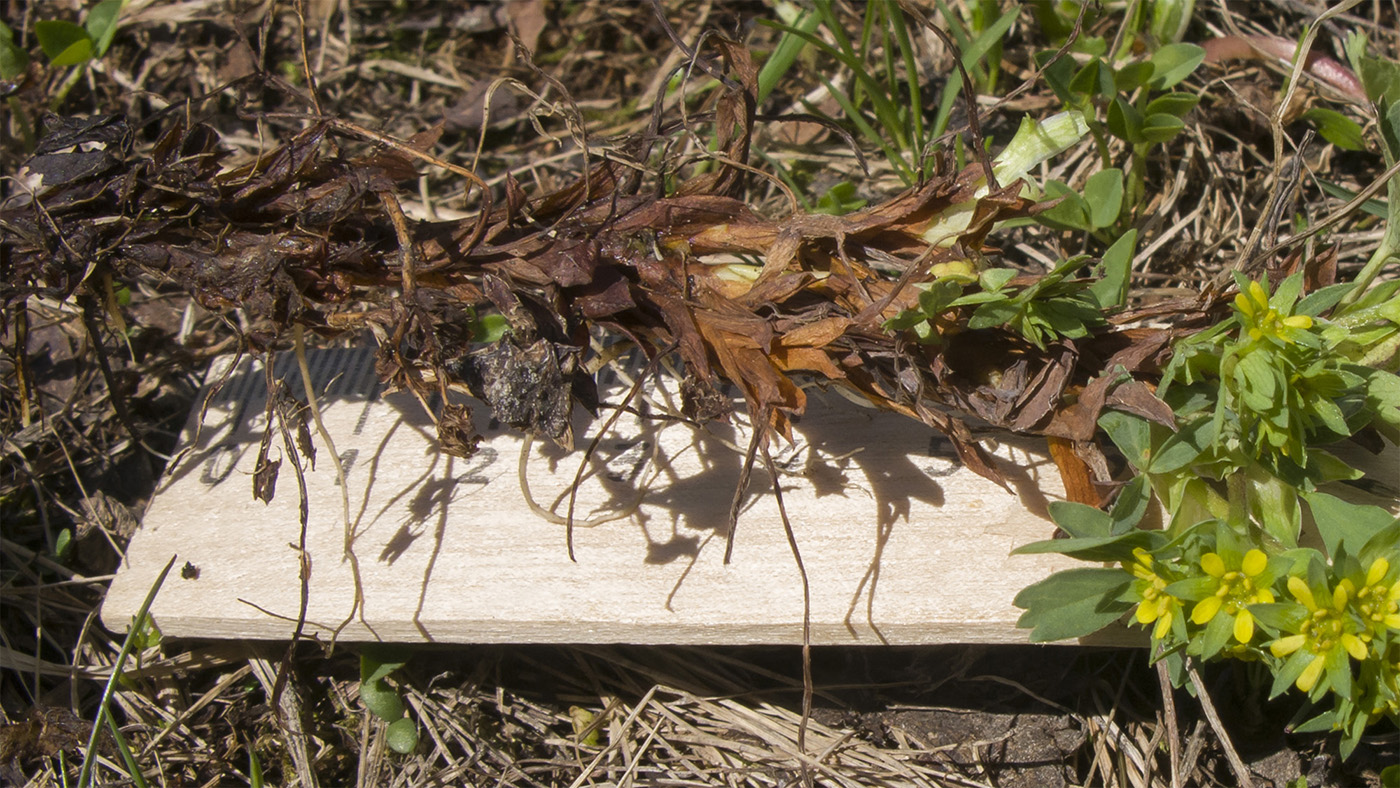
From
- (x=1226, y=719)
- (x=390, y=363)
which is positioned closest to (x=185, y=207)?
(x=390, y=363)

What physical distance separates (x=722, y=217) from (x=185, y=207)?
40.2 inches

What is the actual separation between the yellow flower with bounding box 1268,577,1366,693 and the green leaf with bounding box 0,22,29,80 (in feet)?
10.3

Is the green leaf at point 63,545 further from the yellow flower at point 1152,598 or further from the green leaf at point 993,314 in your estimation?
the yellow flower at point 1152,598

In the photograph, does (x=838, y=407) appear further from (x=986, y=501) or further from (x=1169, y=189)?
(x=1169, y=189)

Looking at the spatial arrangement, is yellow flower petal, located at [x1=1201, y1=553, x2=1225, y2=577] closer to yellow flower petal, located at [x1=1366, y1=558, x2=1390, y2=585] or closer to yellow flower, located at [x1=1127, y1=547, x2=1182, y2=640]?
yellow flower, located at [x1=1127, y1=547, x2=1182, y2=640]

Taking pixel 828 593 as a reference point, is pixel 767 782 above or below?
below

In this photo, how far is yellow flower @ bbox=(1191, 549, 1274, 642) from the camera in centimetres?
143

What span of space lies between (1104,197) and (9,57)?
2771 millimetres

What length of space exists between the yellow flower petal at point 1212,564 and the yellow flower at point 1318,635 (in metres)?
0.09

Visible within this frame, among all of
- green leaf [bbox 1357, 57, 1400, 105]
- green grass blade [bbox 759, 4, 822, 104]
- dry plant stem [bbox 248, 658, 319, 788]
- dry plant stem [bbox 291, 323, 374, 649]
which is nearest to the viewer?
green leaf [bbox 1357, 57, 1400, 105]

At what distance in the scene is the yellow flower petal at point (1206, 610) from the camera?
144cm

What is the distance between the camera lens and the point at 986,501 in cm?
194

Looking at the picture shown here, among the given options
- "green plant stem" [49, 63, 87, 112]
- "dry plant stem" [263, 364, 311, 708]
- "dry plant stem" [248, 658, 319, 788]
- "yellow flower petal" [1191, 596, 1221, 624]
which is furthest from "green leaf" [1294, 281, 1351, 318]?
"green plant stem" [49, 63, 87, 112]

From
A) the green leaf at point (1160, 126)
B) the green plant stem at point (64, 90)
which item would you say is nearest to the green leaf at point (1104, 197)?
the green leaf at point (1160, 126)
